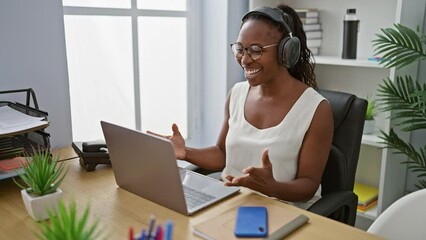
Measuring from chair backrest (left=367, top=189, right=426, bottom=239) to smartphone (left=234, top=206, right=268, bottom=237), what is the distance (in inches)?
12.3

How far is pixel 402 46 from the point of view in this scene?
1.83m

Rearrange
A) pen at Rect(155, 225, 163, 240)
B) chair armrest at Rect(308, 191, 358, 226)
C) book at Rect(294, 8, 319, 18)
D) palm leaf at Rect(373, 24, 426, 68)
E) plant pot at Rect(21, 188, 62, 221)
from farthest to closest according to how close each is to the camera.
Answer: book at Rect(294, 8, 319, 18) → palm leaf at Rect(373, 24, 426, 68) → chair armrest at Rect(308, 191, 358, 226) → plant pot at Rect(21, 188, 62, 221) → pen at Rect(155, 225, 163, 240)

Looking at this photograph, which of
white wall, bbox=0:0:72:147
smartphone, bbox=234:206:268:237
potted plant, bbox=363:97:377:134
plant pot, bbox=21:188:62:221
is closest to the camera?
smartphone, bbox=234:206:268:237

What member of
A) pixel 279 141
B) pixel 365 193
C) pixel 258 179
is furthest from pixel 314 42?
pixel 258 179

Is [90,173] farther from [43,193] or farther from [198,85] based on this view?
[198,85]

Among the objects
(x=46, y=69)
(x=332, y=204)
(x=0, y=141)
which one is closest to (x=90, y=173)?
(x=0, y=141)

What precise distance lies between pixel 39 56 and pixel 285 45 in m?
1.01

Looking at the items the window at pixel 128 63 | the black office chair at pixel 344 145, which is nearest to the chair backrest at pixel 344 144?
the black office chair at pixel 344 145

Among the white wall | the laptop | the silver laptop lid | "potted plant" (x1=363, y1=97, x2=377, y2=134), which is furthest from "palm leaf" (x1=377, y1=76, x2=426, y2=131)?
the white wall

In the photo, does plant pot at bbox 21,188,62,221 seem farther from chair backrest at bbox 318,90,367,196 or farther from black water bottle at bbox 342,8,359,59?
black water bottle at bbox 342,8,359,59

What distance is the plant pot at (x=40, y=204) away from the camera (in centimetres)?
105

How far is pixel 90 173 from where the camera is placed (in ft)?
4.64

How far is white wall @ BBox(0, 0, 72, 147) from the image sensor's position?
1621mm

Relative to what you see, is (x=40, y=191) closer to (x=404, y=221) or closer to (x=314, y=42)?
(x=404, y=221)
